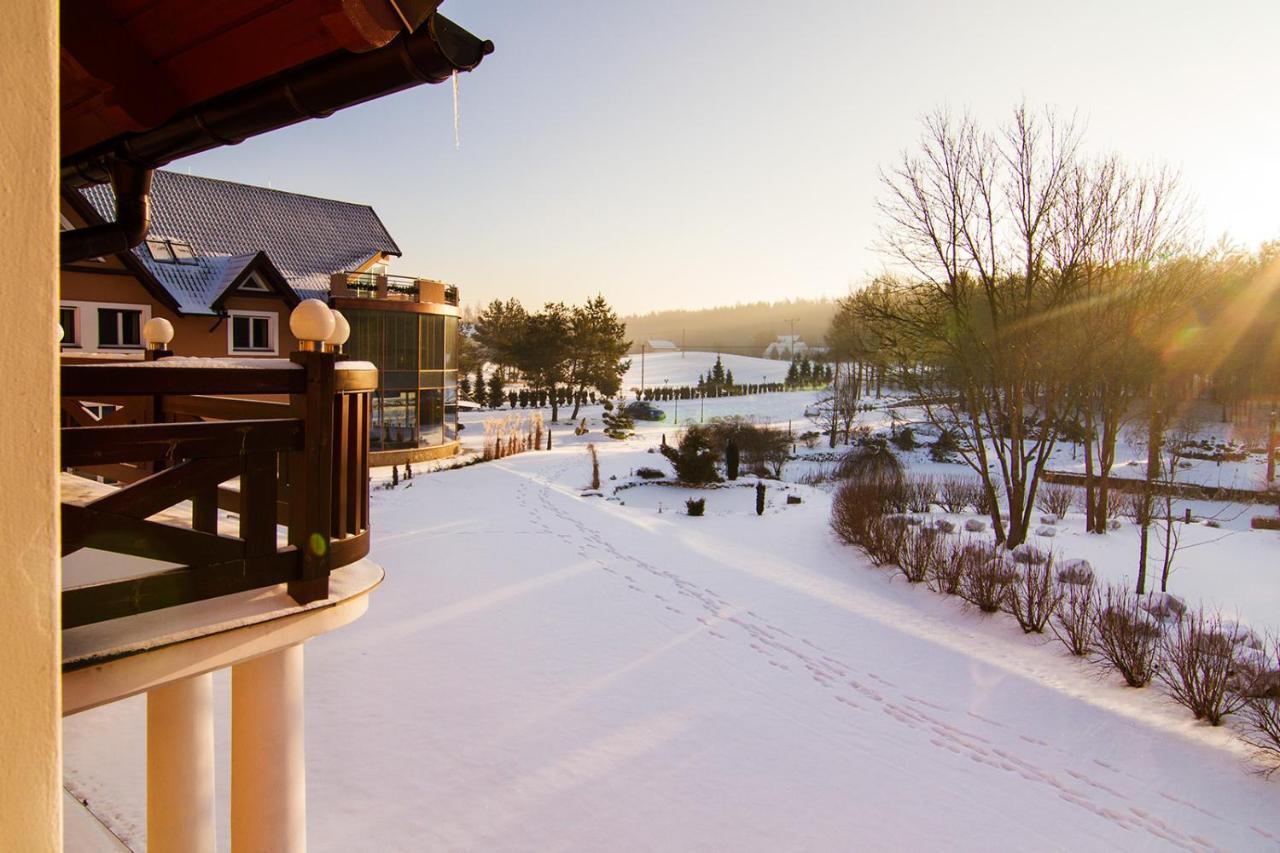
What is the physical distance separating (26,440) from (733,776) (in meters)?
5.43

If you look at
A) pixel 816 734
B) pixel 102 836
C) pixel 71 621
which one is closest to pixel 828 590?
pixel 816 734

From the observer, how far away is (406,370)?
21672 millimetres

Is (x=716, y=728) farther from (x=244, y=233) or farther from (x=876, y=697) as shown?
(x=244, y=233)

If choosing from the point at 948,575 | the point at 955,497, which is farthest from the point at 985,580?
the point at 955,497

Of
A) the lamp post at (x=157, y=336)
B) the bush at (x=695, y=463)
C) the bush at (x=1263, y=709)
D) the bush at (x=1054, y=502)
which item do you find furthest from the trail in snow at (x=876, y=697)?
the bush at (x=1054, y=502)

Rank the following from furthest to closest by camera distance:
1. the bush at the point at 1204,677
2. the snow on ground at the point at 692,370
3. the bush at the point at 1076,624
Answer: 1. the snow on ground at the point at 692,370
2. the bush at the point at 1076,624
3. the bush at the point at 1204,677

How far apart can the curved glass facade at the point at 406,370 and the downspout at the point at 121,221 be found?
16.8m

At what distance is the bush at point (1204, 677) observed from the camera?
6.49 m

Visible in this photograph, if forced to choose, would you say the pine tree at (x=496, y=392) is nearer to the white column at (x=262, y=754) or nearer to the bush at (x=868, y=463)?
the bush at (x=868, y=463)

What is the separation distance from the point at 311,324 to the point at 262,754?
1539 mm

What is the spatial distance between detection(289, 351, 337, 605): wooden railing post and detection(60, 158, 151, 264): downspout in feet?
6.42

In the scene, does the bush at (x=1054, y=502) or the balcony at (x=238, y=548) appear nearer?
the balcony at (x=238, y=548)

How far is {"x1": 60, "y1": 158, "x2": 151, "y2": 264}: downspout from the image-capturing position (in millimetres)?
3373

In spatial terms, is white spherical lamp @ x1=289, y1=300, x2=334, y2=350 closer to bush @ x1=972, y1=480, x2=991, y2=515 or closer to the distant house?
the distant house
